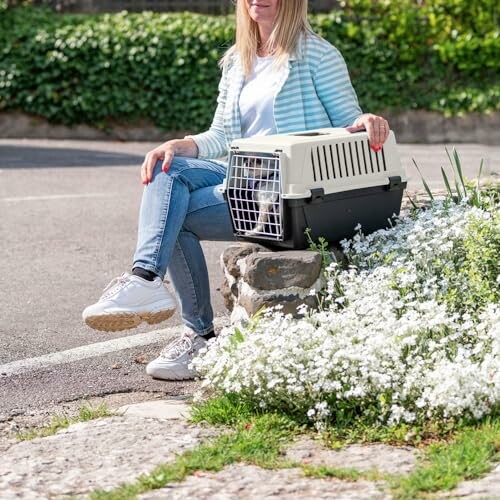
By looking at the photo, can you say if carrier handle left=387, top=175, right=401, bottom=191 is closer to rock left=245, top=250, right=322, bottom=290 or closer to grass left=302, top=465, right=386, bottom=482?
rock left=245, top=250, right=322, bottom=290

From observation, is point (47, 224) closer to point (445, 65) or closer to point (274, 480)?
point (274, 480)

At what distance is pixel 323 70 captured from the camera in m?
4.76

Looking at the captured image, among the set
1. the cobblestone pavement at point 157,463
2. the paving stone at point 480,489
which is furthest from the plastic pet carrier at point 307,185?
the paving stone at point 480,489

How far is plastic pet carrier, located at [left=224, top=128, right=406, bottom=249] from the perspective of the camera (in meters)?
4.34

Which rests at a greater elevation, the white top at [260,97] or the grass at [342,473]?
the white top at [260,97]

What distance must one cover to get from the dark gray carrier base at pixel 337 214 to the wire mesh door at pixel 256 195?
3cm

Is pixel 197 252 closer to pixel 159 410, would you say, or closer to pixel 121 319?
pixel 121 319

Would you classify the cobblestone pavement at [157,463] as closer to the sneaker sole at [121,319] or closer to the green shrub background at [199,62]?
the sneaker sole at [121,319]

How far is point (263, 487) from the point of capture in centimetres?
330

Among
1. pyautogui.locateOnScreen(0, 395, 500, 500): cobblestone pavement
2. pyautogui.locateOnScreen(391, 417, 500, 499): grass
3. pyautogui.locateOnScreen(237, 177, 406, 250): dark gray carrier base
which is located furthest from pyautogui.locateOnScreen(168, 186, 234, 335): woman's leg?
pyautogui.locateOnScreen(391, 417, 500, 499): grass

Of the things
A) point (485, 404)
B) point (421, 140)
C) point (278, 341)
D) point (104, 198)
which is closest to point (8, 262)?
point (104, 198)

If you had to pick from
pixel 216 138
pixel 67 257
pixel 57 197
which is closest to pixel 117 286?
pixel 216 138

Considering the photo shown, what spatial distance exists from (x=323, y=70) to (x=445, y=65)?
10.6 meters

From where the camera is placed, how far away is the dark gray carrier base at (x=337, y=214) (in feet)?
14.4
